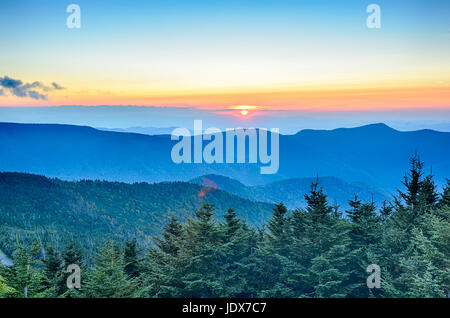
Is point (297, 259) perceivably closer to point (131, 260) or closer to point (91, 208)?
point (131, 260)

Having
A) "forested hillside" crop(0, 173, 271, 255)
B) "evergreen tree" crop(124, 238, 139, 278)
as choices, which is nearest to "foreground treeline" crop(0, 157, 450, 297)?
"evergreen tree" crop(124, 238, 139, 278)

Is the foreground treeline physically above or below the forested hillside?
above

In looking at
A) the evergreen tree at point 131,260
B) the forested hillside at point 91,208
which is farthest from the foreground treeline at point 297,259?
the forested hillside at point 91,208

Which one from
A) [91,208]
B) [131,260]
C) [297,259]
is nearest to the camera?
[297,259]

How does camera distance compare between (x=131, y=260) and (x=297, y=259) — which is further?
(x=131, y=260)

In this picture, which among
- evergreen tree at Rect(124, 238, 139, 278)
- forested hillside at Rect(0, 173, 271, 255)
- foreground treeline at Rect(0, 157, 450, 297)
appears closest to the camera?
foreground treeline at Rect(0, 157, 450, 297)

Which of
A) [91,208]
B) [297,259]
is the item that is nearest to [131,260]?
[297,259]

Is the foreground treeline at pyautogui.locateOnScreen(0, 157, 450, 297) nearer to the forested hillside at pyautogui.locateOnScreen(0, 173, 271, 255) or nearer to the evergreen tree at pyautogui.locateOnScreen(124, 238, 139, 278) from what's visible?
the evergreen tree at pyautogui.locateOnScreen(124, 238, 139, 278)

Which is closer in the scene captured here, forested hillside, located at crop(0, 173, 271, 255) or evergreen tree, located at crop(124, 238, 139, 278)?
evergreen tree, located at crop(124, 238, 139, 278)

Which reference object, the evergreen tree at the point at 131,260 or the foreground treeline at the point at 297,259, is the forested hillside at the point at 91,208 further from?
the foreground treeline at the point at 297,259
